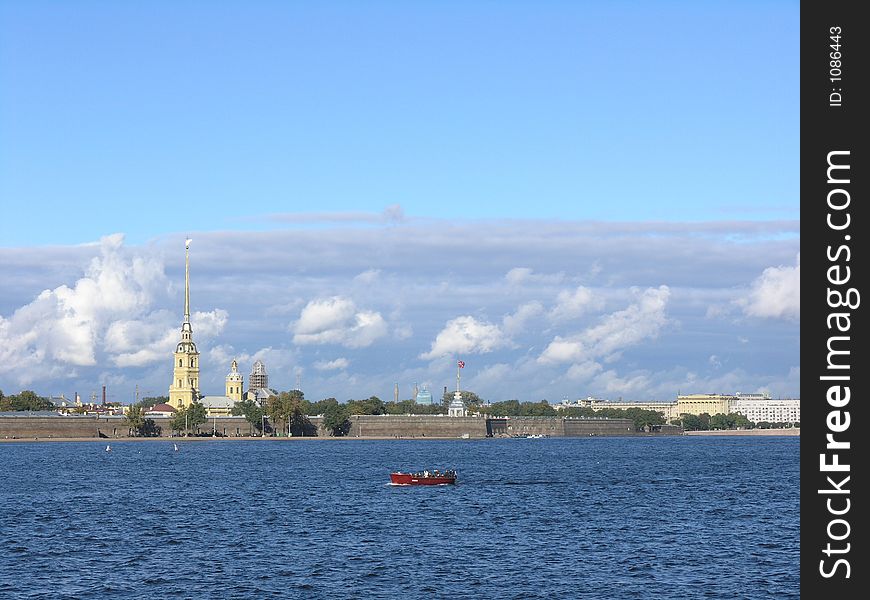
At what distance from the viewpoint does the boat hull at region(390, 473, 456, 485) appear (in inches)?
3780

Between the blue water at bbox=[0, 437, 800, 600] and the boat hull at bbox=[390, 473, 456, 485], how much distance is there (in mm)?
1850

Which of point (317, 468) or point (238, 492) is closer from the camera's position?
point (238, 492)

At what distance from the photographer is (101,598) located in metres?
40.3

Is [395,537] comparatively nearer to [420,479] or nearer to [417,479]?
[417,479]

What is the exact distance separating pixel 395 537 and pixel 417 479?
37.4 m
